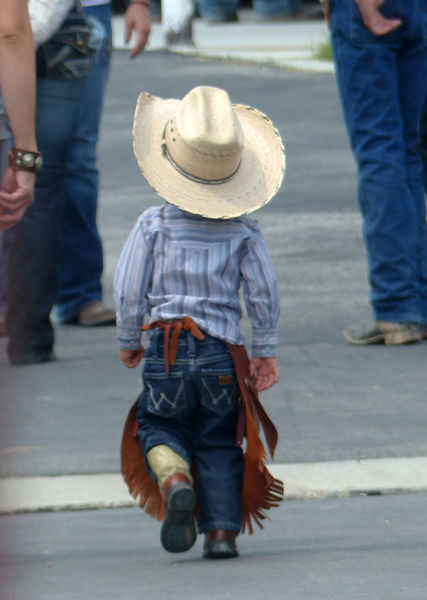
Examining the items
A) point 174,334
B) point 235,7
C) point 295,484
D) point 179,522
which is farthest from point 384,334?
point 235,7

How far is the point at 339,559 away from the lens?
11.6 ft

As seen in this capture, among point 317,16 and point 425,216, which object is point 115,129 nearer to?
point 425,216

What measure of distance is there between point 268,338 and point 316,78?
11100mm

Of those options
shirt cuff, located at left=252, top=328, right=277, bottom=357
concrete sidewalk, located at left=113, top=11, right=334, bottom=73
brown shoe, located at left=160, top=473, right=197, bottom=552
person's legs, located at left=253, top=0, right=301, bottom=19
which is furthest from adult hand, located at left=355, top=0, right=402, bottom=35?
person's legs, located at left=253, top=0, right=301, bottom=19

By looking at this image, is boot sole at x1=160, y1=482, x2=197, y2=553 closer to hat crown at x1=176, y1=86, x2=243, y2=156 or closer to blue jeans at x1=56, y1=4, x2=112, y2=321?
hat crown at x1=176, y1=86, x2=243, y2=156

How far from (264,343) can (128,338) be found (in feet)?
1.10

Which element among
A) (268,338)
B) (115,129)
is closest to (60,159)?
(268,338)

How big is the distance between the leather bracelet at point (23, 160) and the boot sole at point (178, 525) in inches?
47.2

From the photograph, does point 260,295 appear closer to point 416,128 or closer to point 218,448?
point 218,448

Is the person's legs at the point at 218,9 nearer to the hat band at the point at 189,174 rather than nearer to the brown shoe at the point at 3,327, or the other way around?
the brown shoe at the point at 3,327

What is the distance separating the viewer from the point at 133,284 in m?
3.68

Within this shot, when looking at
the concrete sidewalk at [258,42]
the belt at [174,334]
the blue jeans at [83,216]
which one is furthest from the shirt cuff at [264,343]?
the concrete sidewalk at [258,42]

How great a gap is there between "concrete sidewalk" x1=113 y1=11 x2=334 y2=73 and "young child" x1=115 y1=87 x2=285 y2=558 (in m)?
11.5

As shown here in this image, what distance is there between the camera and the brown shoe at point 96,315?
20.2 ft
